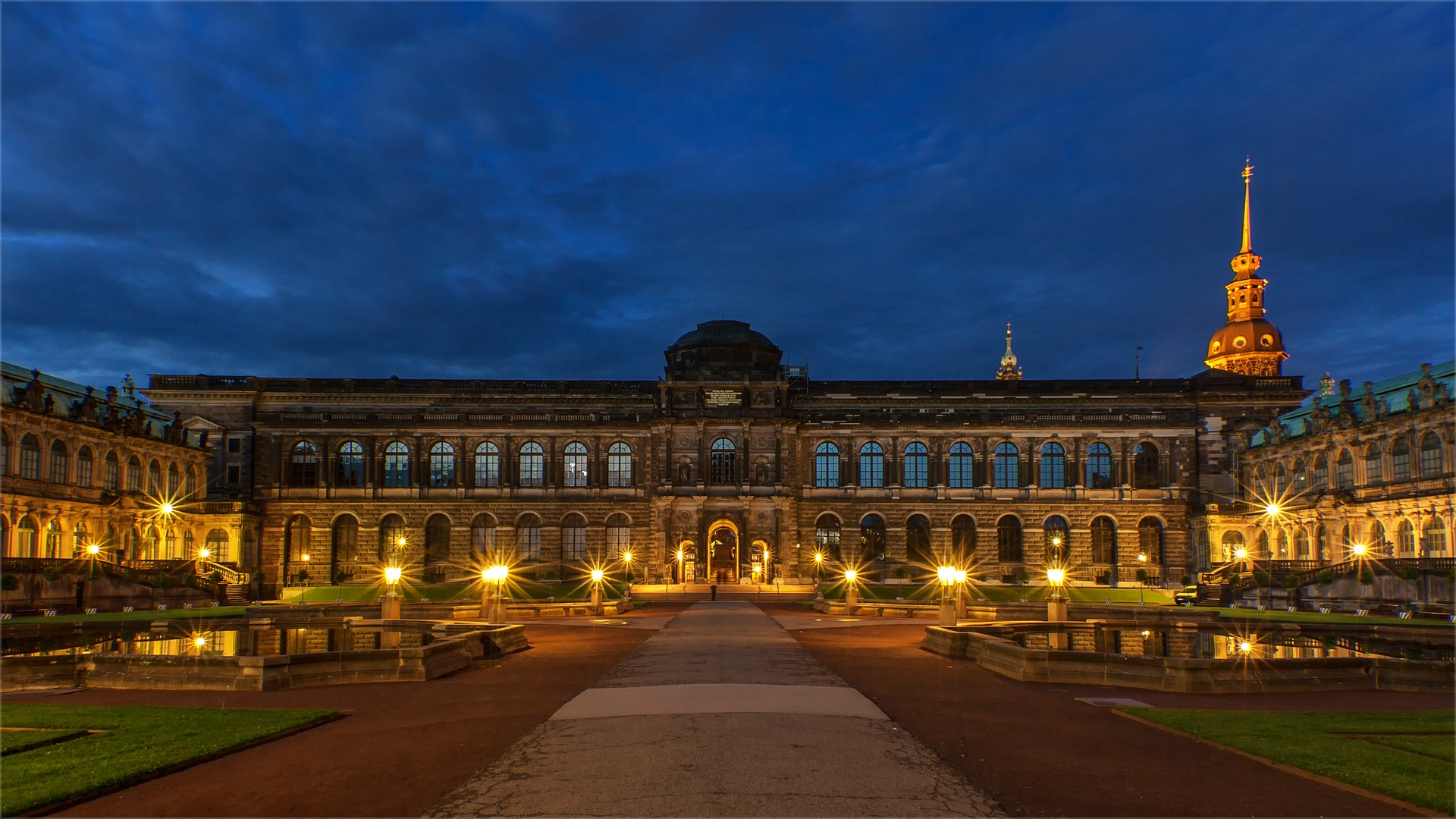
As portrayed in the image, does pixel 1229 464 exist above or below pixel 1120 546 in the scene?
above

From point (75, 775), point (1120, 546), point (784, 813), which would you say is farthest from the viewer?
point (1120, 546)

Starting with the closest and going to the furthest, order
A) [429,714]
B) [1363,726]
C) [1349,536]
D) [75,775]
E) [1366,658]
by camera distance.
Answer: [75,775] → [1363,726] → [429,714] → [1366,658] → [1349,536]

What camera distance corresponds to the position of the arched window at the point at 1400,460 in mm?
54469

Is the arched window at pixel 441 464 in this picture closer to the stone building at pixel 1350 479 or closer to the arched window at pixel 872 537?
the arched window at pixel 872 537

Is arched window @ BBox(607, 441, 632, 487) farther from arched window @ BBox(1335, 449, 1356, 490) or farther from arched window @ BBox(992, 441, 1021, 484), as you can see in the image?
arched window @ BBox(1335, 449, 1356, 490)

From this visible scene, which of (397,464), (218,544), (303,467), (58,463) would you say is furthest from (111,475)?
(397,464)

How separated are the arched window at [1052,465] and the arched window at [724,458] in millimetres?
23914

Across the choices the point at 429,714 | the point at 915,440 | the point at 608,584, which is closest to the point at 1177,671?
the point at 429,714

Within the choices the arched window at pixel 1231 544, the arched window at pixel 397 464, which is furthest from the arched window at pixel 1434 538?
the arched window at pixel 397 464

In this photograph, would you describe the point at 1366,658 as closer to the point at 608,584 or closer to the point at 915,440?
the point at 608,584

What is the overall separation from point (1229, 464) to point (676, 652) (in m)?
63.5

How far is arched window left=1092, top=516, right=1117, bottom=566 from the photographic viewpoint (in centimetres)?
7581

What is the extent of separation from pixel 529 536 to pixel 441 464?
9041 millimetres

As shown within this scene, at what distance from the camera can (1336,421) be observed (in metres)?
60.4
